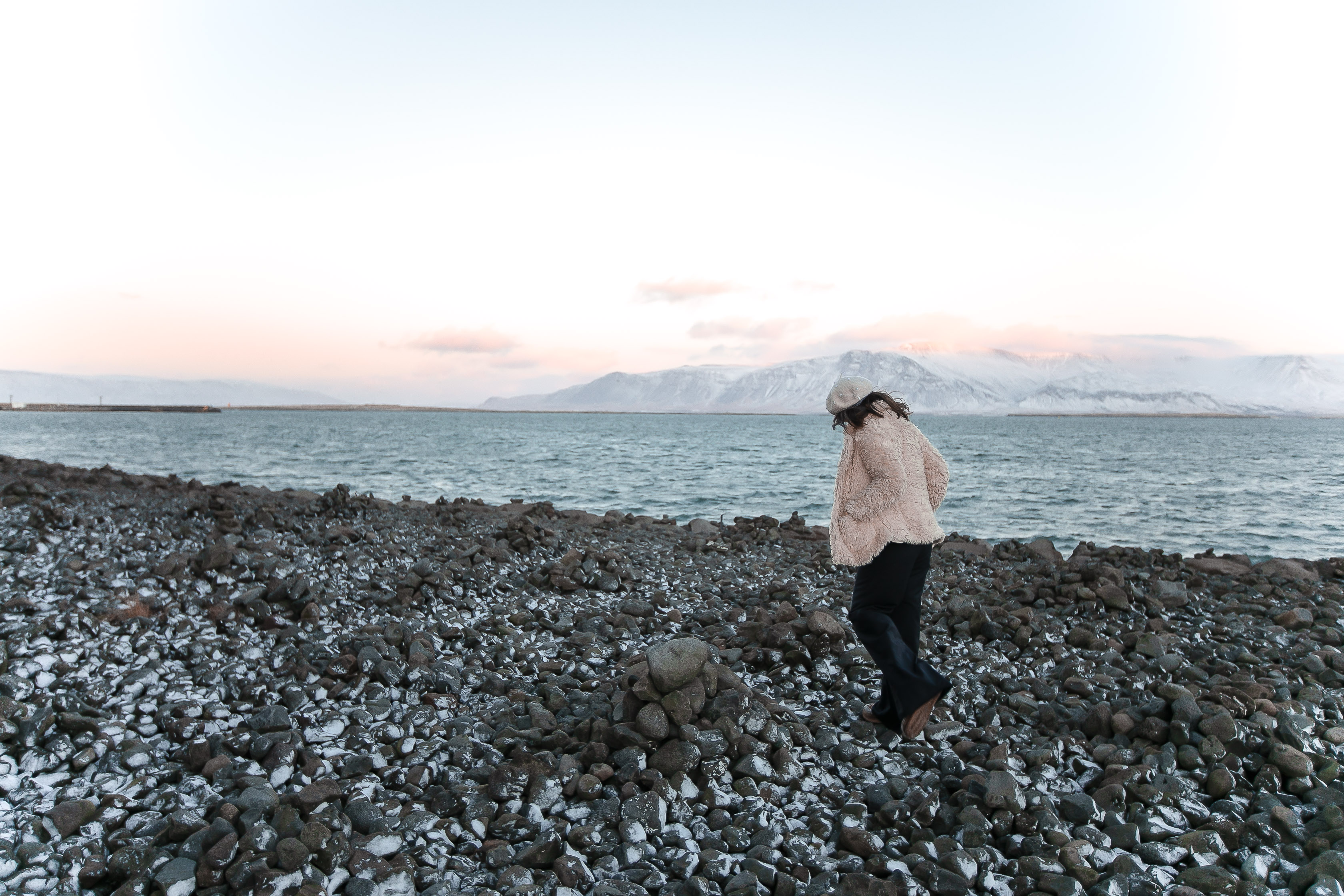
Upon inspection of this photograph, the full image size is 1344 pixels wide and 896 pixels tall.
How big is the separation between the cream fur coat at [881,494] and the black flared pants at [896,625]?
11cm

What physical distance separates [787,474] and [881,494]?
108ft

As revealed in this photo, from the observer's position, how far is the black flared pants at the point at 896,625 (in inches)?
195

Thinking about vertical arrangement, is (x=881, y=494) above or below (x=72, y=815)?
above

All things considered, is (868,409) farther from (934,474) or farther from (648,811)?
(648,811)

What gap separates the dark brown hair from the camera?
5035 mm

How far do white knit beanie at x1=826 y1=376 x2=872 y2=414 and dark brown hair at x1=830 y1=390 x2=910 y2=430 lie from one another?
17 mm

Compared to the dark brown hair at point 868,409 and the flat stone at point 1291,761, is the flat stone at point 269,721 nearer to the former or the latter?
the dark brown hair at point 868,409

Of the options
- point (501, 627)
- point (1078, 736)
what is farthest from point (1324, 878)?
point (501, 627)

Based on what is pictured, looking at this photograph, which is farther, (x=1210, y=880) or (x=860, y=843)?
(x=860, y=843)

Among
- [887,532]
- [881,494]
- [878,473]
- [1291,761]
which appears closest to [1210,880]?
[1291,761]

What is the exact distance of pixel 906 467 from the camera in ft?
16.6

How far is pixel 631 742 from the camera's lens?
471 centimetres

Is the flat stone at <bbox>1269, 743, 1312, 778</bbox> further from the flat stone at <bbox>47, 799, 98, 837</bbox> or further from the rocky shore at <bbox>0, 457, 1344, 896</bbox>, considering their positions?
the flat stone at <bbox>47, 799, 98, 837</bbox>

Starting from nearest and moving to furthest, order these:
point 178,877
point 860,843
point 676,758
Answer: point 178,877 < point 860,843 < point 676,758
